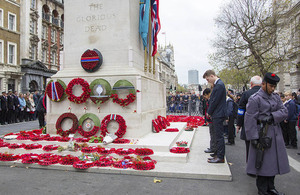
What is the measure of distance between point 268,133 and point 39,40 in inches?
1423

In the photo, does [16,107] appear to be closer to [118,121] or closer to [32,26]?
[118,121]

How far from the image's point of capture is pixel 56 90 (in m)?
8.36

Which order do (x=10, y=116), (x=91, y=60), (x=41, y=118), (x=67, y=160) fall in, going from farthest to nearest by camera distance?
(x=10, y=116) → (x=41, y=118) → (x=91, y=60) → (x=67, y=160)

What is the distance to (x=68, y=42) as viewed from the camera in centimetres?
896

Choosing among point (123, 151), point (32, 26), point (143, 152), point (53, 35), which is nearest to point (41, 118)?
point (123, 151)

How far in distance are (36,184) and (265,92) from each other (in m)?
4.60

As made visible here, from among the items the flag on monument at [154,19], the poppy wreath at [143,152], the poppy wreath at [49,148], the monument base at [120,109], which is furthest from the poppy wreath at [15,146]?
the flag on monument at [154,19]

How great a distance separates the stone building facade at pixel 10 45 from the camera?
92.9 ft

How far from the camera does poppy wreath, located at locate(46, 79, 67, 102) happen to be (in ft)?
27.4

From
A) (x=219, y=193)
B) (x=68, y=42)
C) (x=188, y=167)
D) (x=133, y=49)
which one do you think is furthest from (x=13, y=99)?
(x=219, y=193)

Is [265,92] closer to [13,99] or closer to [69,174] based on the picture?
[69,174]

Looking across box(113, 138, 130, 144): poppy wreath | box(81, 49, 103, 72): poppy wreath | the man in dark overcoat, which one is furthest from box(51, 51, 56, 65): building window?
the man in dark overcoat

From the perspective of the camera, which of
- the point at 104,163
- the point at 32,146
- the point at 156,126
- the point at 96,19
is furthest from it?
the point at 156,126

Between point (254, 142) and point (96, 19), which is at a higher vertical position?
point (96, 19)
